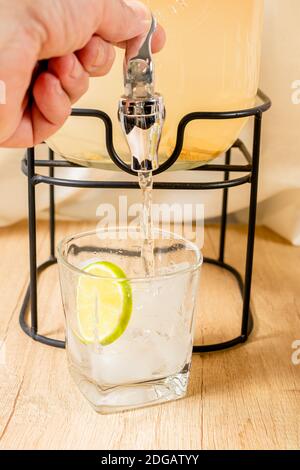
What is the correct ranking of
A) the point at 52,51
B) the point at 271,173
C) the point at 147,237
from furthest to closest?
the point at 271,173 → the point at 147,237 → the point at 52,51

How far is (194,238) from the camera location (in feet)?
3.51

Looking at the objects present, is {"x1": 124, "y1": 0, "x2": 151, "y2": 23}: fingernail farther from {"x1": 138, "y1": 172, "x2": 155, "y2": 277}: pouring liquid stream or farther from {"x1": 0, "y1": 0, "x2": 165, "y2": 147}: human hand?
{"x1": 138, "y1": 172, "x2": 155, "y2": 277}: pouring liquid stream

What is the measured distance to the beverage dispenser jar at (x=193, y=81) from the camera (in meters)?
0.67

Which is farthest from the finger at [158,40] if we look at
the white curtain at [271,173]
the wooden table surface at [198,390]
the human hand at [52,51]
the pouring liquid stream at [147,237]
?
the white curtain at [271,173]

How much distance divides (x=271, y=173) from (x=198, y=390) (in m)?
0.47

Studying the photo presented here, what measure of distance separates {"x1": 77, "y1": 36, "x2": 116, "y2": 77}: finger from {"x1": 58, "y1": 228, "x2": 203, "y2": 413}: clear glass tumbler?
16 centimetres

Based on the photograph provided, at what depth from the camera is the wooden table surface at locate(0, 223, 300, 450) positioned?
618mm

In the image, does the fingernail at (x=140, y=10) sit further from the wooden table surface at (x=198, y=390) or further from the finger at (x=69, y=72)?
the wooden table surface at (x=198, y=390)

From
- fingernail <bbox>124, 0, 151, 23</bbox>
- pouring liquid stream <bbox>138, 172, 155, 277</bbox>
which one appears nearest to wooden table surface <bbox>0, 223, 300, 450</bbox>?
pouring liquid stream <bbox>138, 172, 155, 277</bbox>

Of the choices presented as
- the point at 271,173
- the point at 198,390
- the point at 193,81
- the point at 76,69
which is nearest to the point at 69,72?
the point at 76,69

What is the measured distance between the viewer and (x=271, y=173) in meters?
1.08

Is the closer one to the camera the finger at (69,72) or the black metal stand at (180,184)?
the finger at (69,72)

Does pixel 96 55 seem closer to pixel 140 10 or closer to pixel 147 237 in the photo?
pixel 140 10
